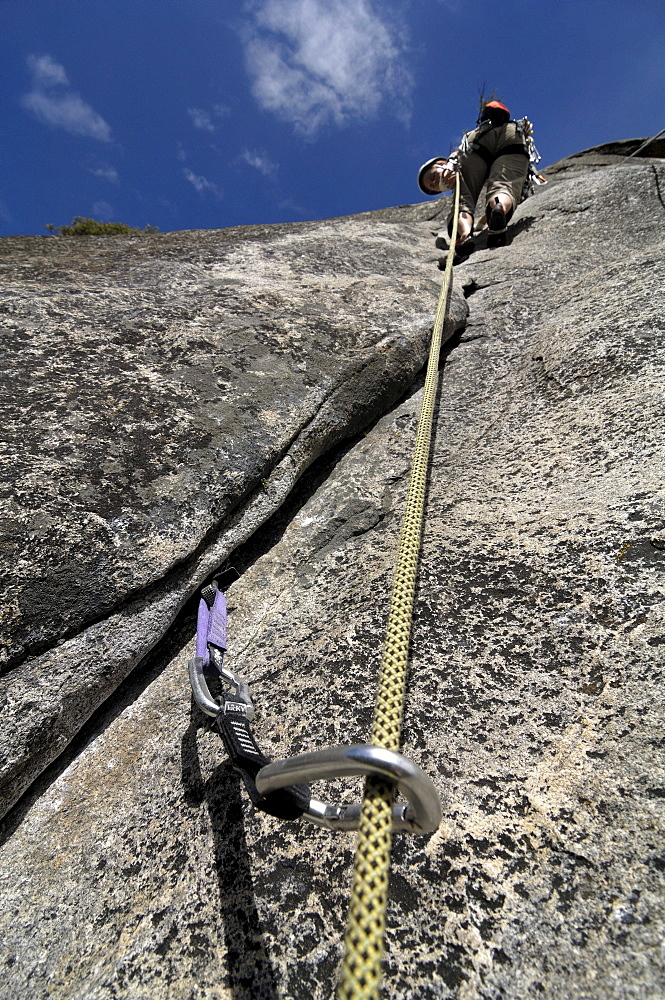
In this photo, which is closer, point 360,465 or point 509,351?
point 360,465

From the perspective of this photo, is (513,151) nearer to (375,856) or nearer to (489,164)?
(489,164)

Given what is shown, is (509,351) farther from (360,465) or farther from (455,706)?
(455,706)

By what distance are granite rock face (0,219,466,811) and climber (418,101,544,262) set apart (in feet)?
7.72

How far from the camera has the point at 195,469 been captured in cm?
177

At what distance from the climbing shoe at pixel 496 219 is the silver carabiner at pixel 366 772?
452 centimetres

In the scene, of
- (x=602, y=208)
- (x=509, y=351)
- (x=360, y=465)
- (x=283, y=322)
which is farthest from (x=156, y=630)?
(x=602, y=208)

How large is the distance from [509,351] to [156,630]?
2.19 meters

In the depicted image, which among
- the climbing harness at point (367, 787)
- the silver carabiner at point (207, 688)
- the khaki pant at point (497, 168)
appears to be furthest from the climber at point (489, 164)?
the climbing harness at point (367, 787)

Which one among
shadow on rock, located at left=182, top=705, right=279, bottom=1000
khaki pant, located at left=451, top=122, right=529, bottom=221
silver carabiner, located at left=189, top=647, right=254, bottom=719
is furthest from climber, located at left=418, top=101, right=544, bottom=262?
shadow on rock, located at left=182, top=705, right=279, bottom=1000

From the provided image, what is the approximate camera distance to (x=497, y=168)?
4.68 meters

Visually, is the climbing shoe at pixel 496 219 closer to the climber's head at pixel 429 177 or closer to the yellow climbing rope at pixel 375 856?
the climber's head at pixel 429 177

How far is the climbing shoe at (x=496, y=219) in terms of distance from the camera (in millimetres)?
4055

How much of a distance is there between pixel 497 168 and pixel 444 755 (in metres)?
5.37

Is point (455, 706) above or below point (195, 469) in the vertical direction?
below
